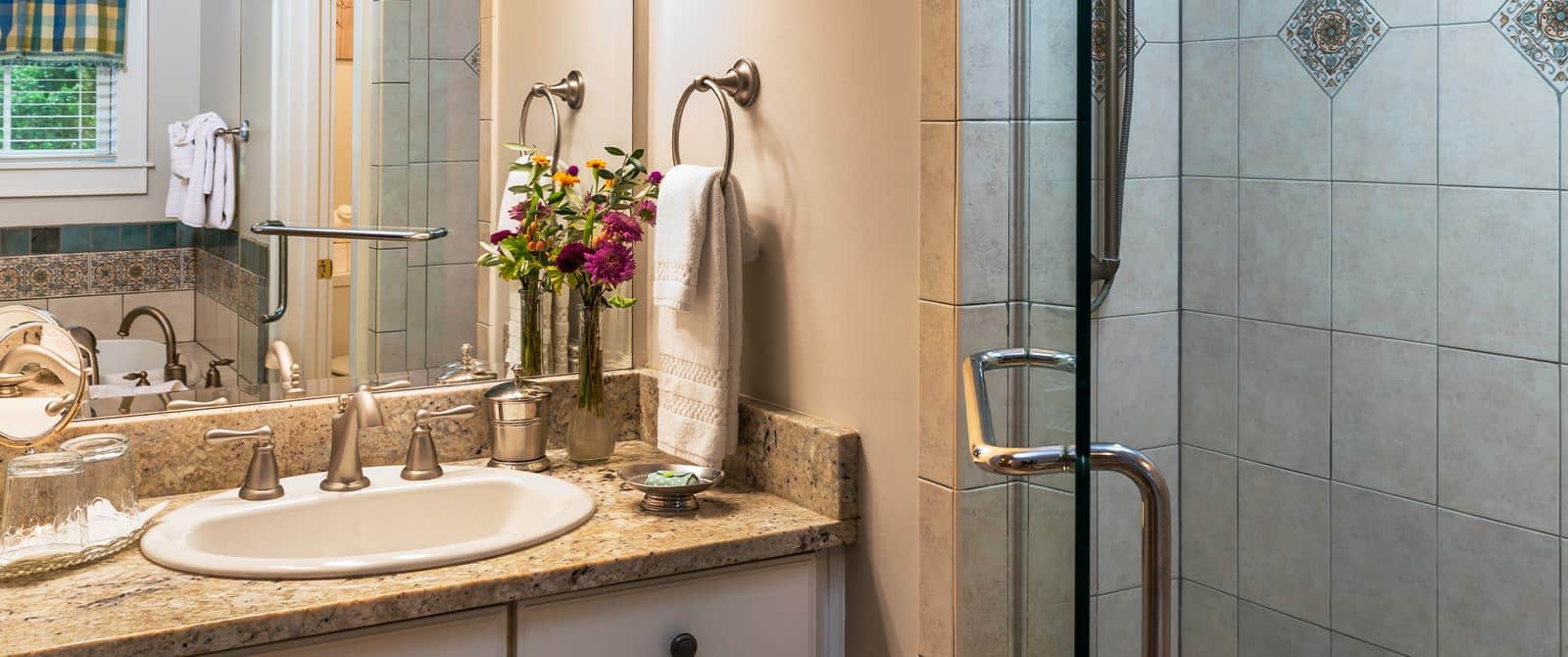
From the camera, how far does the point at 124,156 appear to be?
5.19 ft

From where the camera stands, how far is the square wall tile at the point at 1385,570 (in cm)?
125

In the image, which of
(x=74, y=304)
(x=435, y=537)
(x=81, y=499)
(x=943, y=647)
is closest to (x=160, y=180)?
(x=74, y=304)

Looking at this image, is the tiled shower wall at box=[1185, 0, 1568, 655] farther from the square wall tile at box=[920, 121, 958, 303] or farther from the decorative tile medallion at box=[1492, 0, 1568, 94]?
the square wall tile at box=[920, 121, 958, 303]

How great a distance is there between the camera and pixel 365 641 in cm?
130

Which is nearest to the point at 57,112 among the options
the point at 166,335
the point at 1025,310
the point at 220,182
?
the point at 220,182

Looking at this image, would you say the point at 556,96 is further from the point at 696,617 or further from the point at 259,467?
the point at 696,617

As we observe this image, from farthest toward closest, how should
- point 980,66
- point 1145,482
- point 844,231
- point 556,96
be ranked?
1. point 556,96
2. point 844,231
3. point 980,66
4. point 1145,482

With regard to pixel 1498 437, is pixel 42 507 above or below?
below

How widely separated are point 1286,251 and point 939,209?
378 millimetres

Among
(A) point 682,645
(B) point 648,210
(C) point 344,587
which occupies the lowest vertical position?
(A) point 682,645

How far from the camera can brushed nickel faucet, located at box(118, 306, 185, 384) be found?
1613mm

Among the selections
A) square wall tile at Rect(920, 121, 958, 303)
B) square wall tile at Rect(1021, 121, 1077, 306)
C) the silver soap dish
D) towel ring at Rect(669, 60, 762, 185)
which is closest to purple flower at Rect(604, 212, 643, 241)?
towel ring at Rect(669, 60, 762, 185)

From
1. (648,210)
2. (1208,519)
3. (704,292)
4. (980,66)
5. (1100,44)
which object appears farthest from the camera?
(648,210)

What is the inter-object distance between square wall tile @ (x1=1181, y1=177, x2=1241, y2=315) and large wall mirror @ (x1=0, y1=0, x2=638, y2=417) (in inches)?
34.1
